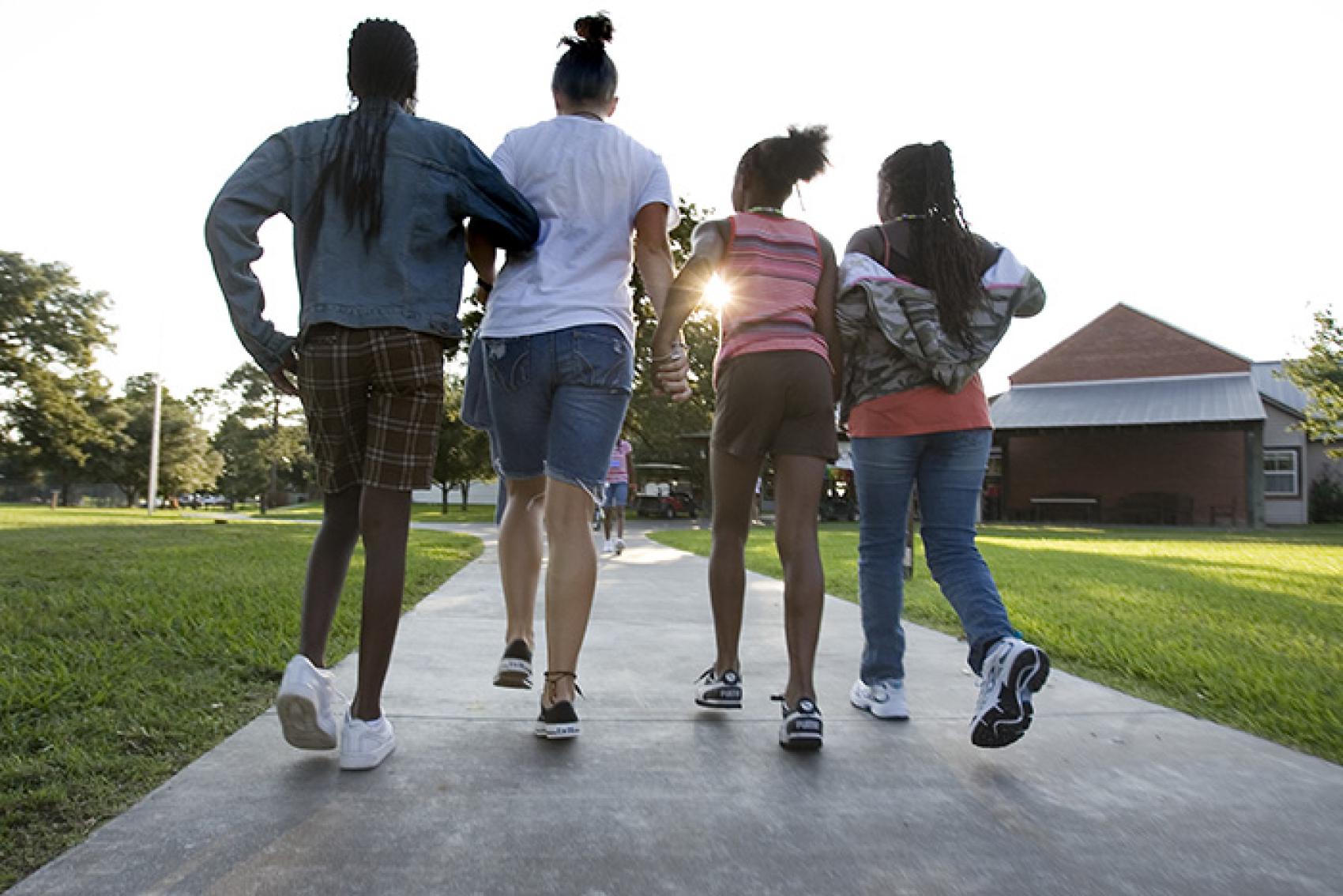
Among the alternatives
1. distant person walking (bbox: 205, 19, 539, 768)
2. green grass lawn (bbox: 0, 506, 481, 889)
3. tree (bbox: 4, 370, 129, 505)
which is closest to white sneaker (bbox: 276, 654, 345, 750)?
distant person walking (bbox: 205, 19, 539, 768)

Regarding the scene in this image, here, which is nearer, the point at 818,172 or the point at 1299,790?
the point at 1299,790

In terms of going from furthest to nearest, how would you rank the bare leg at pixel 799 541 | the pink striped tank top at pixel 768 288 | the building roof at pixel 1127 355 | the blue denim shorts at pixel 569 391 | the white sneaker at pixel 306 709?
the building roof at pixel 1127 355 < the pink striped tank top at pixel 768 288 < the bare leg at pixel 799 541 < the blue denim shorts at pixel 569 391 < the white sneaker at pixel 306 709

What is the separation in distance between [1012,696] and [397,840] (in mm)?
1563

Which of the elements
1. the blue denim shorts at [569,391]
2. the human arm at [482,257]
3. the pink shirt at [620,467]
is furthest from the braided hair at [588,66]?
the pink shirt at [620,467]

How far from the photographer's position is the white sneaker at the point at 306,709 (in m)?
2.08

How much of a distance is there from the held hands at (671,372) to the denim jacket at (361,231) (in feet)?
1.94

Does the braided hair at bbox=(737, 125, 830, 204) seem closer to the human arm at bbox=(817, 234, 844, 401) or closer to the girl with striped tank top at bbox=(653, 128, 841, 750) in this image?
the girl with striped tank top at bbox=(653, 128, 841, 750)

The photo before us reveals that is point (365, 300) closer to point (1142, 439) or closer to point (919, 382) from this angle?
point (919, 382)

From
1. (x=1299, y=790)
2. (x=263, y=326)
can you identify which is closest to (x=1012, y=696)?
(x=1299, y=790)

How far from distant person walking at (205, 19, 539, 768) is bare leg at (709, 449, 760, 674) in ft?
3.05

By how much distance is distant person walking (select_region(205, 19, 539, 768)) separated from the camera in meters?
2.25

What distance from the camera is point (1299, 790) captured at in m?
2.15

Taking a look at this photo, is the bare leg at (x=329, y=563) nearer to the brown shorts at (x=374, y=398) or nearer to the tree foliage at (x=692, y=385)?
the brown shorts at (x=374, y=398)

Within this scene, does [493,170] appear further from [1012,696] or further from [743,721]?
[1012,696]
